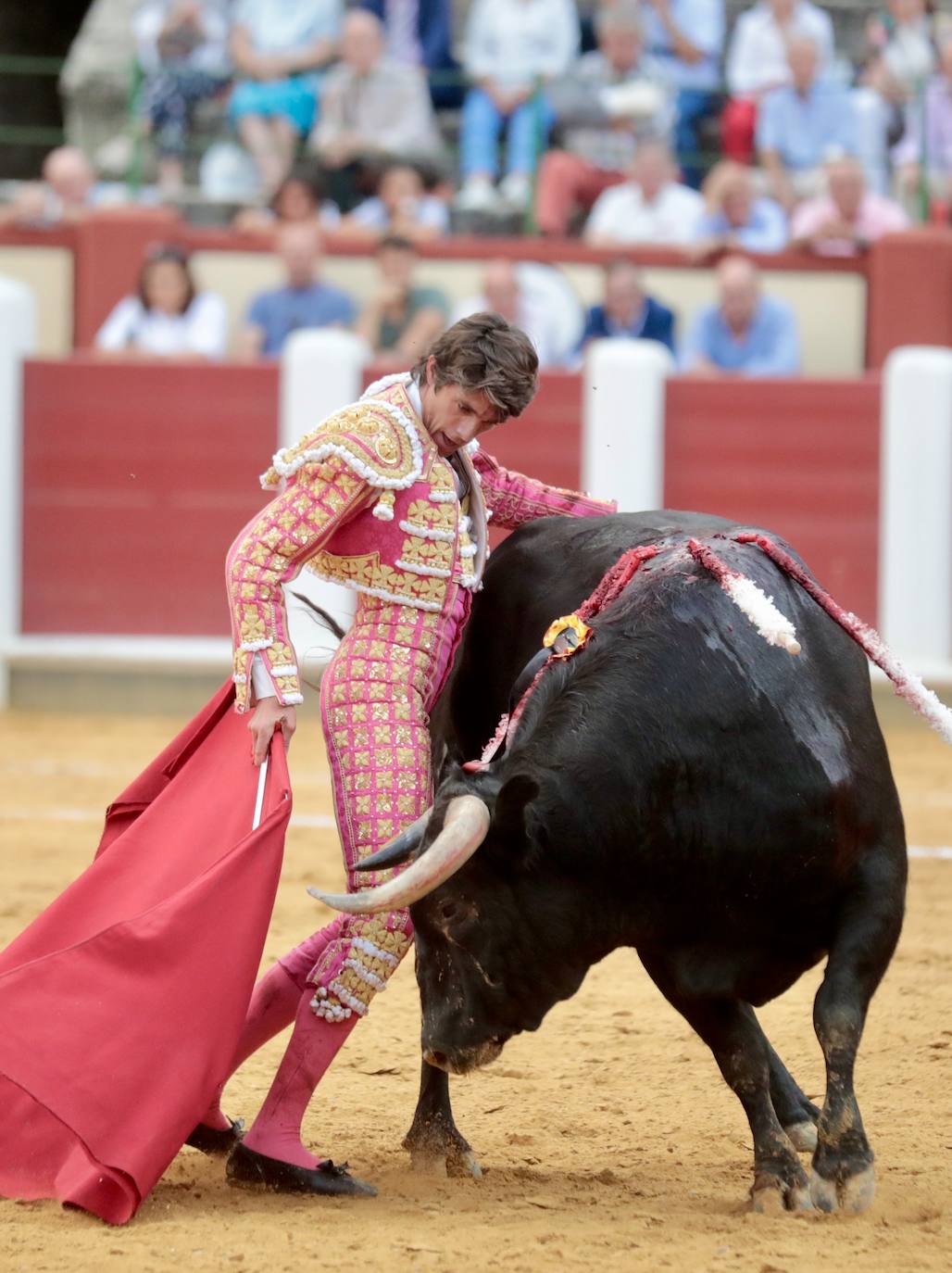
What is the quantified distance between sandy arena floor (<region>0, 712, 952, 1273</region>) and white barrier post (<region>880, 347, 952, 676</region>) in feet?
9.84

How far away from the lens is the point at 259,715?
9.47ft

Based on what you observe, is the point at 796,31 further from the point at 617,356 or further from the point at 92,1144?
the point at 92,1144

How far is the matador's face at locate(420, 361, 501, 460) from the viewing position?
2852mm

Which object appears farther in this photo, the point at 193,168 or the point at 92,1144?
the point at 193,168

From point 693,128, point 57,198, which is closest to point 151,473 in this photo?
point 57,198

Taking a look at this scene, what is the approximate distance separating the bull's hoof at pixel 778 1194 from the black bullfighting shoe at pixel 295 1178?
21.7 inches

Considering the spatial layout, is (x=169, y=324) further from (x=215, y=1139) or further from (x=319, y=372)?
(x=215, y=1139)

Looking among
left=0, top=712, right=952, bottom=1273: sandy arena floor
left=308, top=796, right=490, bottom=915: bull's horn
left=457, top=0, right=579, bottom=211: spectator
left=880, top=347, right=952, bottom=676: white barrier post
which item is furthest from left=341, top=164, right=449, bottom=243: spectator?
left=308, top=796, right=490, bottom=915: bull's horn

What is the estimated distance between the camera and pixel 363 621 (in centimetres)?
299

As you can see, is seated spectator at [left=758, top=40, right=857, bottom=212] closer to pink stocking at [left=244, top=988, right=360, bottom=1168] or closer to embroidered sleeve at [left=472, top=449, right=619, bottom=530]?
embroidered sleeve at [left=472, top=449, right=619, bottom=530]

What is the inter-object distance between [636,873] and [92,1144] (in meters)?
0.83

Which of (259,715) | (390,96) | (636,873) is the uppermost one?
(390,96)

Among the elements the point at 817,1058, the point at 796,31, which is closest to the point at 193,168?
the point at 796,31

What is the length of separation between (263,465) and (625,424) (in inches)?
57.2
